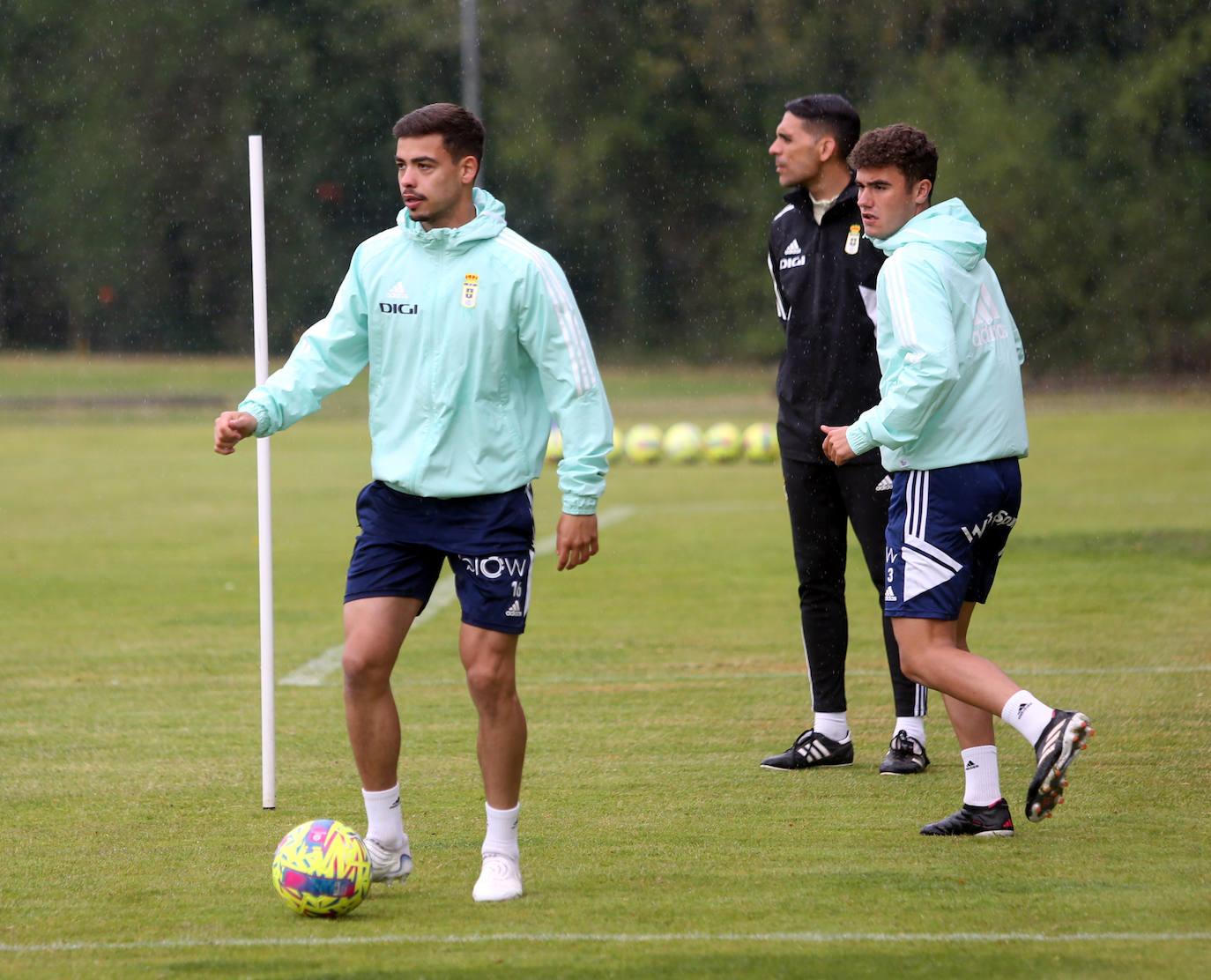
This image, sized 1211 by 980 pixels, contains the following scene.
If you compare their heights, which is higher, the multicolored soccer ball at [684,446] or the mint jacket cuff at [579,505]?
the mint jacket cuff at [579,505]

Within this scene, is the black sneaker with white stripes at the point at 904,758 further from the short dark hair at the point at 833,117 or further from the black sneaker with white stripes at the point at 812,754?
the short dark hair at the point at 833,117

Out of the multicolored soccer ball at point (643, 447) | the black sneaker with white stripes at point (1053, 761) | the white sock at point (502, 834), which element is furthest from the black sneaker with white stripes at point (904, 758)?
the multicolored soccer ball at point (643, 447)

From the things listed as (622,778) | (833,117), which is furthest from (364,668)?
(833,117)

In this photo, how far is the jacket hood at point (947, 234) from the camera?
518cm

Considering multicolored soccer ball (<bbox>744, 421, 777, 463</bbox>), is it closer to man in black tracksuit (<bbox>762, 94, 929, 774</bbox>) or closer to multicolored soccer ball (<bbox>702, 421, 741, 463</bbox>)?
multicolored soccer ball (<bbox>702, 421, 741, 463</bbox>)

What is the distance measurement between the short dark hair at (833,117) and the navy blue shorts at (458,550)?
Answer: 208cm

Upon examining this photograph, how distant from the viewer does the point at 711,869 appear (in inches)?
195

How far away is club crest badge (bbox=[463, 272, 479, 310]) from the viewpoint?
15.4ft

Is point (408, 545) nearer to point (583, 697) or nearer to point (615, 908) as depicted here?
point (615, 908)

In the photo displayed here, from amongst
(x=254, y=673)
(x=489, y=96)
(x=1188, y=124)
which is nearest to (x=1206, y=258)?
(x=1188, y=124)

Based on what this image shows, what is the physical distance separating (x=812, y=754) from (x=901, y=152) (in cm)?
222

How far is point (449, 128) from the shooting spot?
15.5ft

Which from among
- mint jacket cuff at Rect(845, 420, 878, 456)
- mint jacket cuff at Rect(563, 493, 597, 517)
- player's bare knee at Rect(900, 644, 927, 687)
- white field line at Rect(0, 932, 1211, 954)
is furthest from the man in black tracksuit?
white field line at Rect(0, 932, 1211, 954)

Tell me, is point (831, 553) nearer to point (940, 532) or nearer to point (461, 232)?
point (940, 532)
